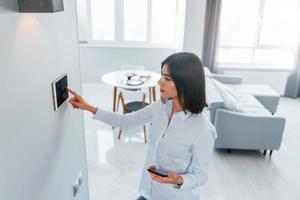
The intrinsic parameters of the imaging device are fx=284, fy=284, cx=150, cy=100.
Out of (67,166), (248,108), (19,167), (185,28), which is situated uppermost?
(185,28)

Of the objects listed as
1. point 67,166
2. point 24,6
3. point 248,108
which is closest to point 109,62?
point 248,108

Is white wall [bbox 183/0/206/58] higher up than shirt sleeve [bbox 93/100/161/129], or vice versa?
white wall [bbox 183/0/206/58]

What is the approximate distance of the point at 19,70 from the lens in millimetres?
961

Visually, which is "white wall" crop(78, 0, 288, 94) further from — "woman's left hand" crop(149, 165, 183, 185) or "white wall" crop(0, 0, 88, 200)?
"woman's left hand" crop(149, 165, 183, 185)

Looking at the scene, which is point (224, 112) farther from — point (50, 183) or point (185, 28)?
point (50, 183)

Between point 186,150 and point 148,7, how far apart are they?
4.05 m

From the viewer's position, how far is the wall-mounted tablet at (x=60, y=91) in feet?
4.13

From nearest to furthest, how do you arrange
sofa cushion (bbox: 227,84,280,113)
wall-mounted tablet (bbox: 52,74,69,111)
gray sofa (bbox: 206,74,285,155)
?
1. wall-mounted tablet (bbox: 52,74,69,111)
2. gray sofa (bbox: 206,74,285,155)
3. sofa cushion (bbox: 227,84,280,113)

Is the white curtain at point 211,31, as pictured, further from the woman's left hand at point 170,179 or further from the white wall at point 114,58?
the woman's left hand at point 170,179

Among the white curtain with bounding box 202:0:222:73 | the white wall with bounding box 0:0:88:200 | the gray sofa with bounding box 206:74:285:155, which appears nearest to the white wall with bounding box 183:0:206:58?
the white curtain with bounding box 202:0:222:73

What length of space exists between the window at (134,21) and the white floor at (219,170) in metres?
1.94

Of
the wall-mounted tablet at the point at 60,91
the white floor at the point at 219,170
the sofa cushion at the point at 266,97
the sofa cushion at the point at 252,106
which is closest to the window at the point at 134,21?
the sofa cushion at the point at 266,97

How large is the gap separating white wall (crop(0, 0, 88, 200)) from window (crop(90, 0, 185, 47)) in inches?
147

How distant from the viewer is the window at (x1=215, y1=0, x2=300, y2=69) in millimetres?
5059
